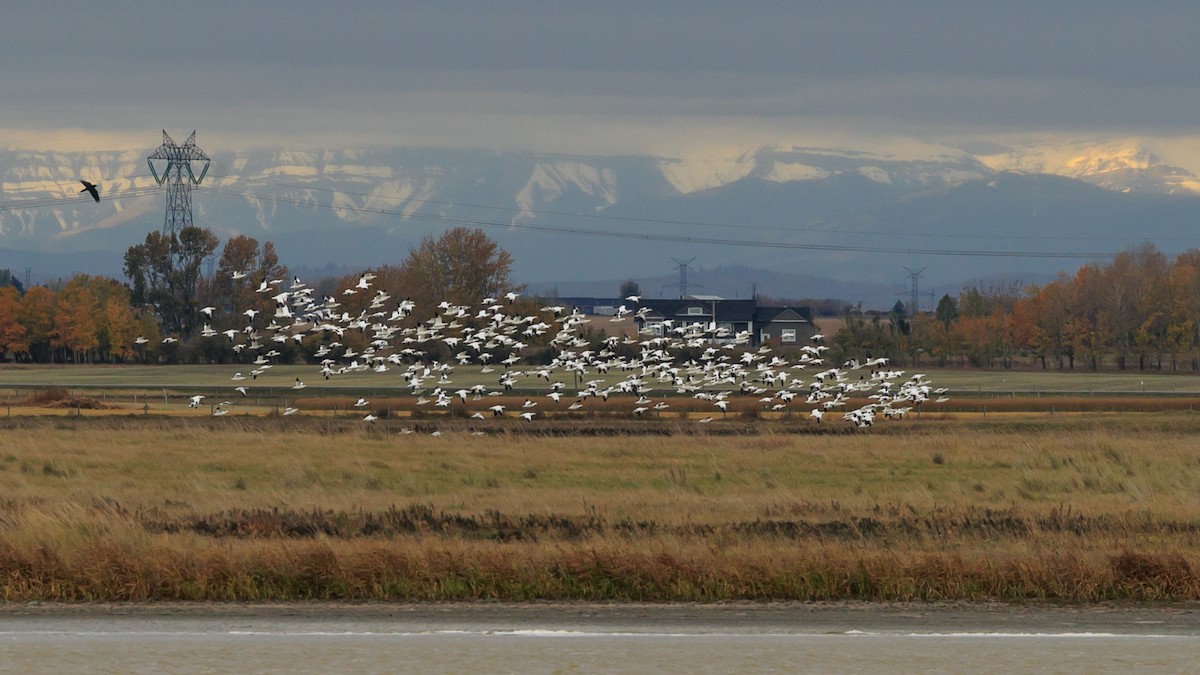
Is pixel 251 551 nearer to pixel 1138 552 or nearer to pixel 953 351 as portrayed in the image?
pixel 1138 552

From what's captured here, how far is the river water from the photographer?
1451 centimetres

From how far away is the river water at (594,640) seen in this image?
47.6 ft

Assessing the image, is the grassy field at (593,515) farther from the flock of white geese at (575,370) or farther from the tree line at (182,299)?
the tree line at (182,299)

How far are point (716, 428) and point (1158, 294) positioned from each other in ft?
387

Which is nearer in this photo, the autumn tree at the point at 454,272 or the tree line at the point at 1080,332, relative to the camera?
the autumn tree at the point at 454,272

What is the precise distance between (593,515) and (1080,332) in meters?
148

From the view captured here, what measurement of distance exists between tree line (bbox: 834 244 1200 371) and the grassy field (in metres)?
106

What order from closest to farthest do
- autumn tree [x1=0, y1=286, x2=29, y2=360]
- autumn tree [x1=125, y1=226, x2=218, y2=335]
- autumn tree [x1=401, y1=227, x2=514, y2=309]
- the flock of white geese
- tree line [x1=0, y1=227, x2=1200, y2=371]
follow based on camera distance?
the flock of white geese < autumn tree [x1=401, y1=227, x2=514, y2=309] < tree line [x1=0, y1=227, x2=1200, y2=371] < autumn tree [x1=0, y1=286, x2=29, y2=360] < autumn tree [x1=125, y1=226, x2=218, y2=335]

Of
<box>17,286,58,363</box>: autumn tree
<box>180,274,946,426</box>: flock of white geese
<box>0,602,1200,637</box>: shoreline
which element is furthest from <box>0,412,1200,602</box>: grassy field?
<box>17,286,58,363</box>: autumn tree

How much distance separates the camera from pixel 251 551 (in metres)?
20.8

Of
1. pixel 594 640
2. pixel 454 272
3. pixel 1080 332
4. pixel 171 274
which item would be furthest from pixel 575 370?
pixel 171 274

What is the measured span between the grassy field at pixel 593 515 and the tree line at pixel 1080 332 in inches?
4178

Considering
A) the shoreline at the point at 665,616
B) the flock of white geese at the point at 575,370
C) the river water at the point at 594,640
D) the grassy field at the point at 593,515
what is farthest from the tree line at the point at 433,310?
the river water at the point at 594,640

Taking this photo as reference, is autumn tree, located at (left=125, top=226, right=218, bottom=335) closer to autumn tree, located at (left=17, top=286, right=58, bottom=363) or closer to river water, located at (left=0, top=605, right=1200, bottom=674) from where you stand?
autumn tree, located at (left=17, top=286, right=58, bottom=363)
